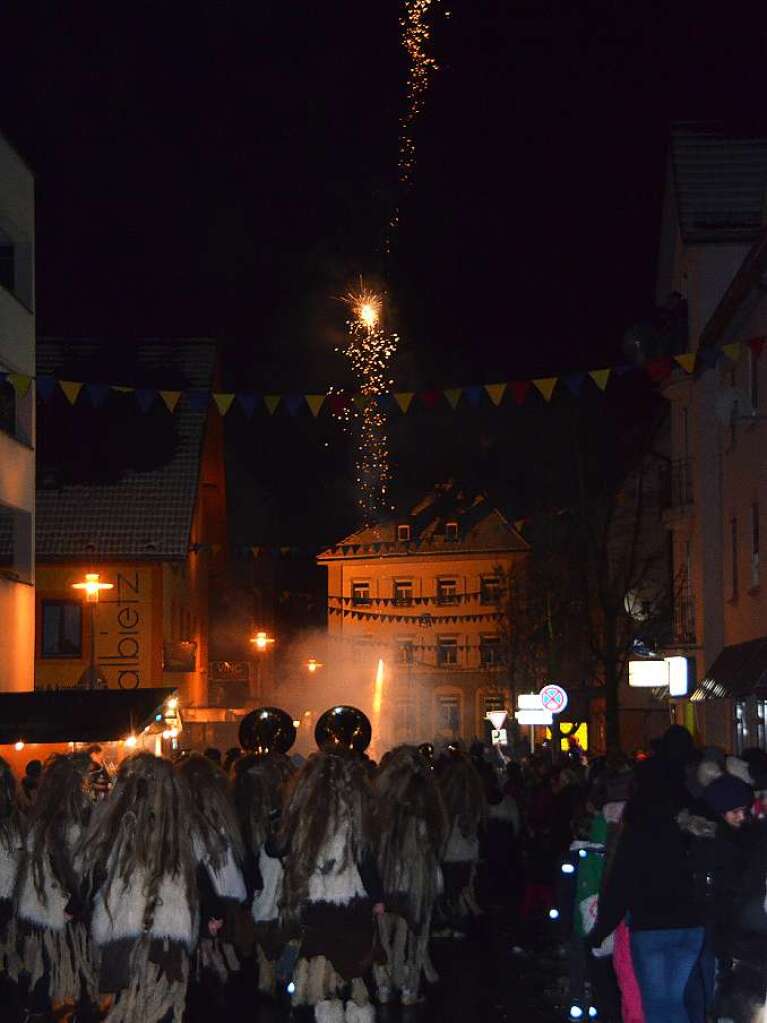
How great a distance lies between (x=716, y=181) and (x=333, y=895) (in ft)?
82.7

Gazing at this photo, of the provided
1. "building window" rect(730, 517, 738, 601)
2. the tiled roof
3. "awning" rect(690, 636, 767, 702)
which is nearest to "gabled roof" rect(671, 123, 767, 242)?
"building window" rect(730, 517, 738, 601)

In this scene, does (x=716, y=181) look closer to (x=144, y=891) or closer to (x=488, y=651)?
(x=144, y=891)

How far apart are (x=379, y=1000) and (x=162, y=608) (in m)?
31.6

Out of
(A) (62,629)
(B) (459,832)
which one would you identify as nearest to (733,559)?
(B) (459,832)

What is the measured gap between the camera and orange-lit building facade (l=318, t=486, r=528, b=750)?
3610 inches

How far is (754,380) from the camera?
28.8 meters

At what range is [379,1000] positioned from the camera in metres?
15.5

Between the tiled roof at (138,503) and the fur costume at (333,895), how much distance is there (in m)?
33.2

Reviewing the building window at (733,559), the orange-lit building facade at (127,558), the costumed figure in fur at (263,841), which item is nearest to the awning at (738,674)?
the building window at (733,559)

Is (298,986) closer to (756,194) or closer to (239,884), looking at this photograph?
(239,884)

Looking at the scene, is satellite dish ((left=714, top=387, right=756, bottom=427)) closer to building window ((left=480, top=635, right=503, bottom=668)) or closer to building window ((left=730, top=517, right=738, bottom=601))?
building window ((left=730, top=517, right=738, bottom=601))

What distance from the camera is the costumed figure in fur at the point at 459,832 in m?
20.3

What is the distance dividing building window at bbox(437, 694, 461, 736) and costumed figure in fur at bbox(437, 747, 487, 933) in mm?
71350

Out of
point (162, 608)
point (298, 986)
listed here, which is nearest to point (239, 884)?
point (298, 986)
